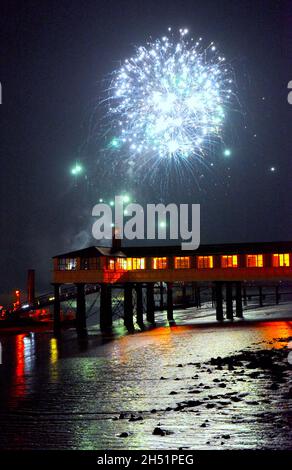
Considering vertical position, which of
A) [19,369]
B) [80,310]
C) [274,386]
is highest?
[80,310]

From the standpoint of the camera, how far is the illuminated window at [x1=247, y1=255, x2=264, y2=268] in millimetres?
57075

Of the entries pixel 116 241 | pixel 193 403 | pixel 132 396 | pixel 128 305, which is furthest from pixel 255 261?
pixel 193 403

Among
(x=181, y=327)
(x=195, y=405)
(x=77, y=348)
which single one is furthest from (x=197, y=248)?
(x=195, y=405)

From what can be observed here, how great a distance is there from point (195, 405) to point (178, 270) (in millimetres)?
37139

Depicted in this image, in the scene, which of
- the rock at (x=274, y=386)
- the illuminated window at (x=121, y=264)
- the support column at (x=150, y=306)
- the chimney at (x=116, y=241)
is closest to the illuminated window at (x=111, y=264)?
the illuminated window at (x=121, y=264)

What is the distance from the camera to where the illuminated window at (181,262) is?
59.9m

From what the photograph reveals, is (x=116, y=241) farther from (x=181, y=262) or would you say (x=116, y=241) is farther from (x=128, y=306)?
(x=181, y=262)

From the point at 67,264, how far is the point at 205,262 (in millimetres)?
14030

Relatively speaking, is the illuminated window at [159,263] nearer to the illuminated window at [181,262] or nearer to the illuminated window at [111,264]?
the illuminated window at [181,262]

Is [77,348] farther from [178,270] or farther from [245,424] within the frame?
[245,424]

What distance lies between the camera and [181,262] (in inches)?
2366

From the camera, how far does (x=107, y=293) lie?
197ft

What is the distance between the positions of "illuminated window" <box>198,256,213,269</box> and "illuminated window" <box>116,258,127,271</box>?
8163mm

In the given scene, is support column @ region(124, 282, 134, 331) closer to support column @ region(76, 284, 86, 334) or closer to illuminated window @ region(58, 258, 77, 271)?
support column @ region(76, 284, 86, 334)
